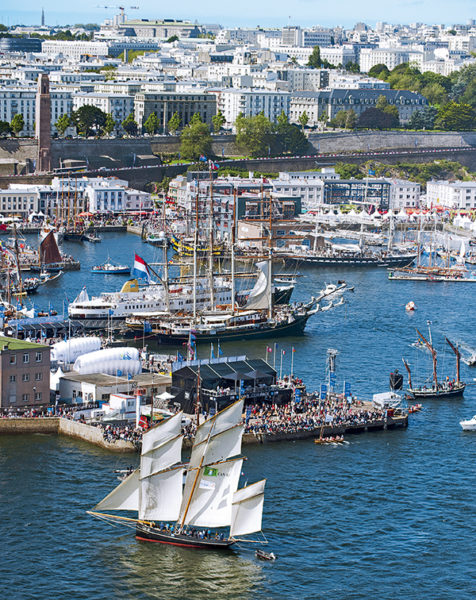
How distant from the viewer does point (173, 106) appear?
103188 mm

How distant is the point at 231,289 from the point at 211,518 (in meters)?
Result: 24.4

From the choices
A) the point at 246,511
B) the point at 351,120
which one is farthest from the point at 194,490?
the point at 351,120

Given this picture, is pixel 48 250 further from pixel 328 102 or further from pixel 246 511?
pixel 328 102

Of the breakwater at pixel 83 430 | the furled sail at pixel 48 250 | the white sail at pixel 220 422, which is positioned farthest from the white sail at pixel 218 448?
the furled sail at pixel 48 250

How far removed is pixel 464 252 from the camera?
71.0 meters

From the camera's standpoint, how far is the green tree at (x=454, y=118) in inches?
4345

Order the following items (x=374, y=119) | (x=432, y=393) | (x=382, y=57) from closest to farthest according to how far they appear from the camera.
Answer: (x=432, y=393), (x=374, y=119), (x=382, y=57)

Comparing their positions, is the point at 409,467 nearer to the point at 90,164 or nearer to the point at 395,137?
the point at 90,164

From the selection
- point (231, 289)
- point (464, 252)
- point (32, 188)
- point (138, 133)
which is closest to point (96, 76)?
point (138, 133)

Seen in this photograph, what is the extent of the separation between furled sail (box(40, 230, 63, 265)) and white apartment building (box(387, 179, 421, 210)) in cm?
3258

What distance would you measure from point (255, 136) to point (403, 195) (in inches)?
512

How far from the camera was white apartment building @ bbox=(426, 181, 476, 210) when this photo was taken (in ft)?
290

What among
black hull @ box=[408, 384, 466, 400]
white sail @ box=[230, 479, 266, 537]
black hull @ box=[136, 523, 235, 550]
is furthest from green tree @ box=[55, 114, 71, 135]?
white sail @ box=[230, 479, 266, 537]

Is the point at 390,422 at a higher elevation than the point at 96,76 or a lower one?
lower
